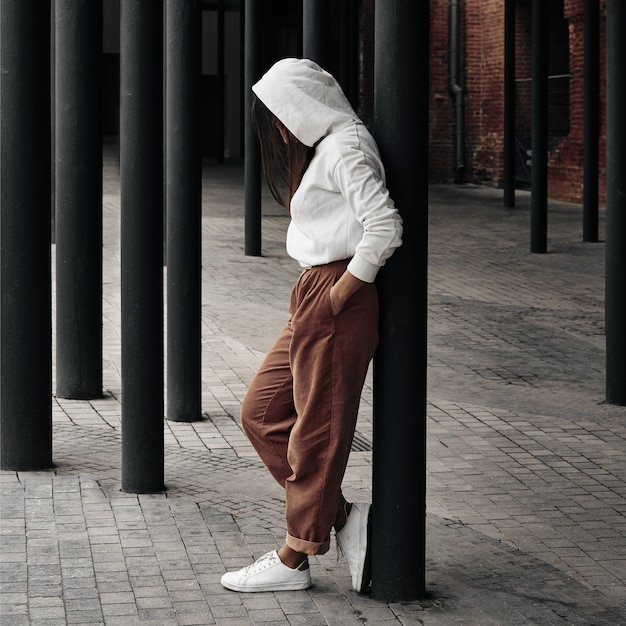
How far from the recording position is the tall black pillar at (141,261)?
554 cm

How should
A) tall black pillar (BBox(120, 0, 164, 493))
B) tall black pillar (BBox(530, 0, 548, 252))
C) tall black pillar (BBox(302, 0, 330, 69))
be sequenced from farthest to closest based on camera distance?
tall black pillar (BBox(530, 0, 548, 252)) → tall black pillar (BBox(302, 0, 330, 69)) → tall black pillar (BBox(120, 0, 164, 493))

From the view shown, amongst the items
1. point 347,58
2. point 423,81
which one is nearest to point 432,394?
point 423,81

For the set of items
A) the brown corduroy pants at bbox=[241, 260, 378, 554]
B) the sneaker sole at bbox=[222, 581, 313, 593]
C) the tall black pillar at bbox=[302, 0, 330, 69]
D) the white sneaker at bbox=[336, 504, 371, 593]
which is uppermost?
the tall black pillar at bbox=[302, 0, 330, 69]

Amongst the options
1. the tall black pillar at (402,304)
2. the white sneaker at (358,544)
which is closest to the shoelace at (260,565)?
the white sneaker at (358,544)

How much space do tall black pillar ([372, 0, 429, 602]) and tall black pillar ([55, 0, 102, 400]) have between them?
11.5ft

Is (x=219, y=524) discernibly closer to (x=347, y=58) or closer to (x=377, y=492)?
(x=377, y=492)

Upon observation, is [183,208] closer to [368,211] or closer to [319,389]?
[319,389]

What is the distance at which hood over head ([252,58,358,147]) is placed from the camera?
13.6 feet

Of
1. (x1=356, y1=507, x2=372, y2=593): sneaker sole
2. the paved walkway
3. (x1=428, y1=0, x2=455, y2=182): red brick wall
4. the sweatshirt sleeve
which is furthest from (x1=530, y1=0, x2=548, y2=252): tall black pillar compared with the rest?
(x1=428, y1=0, x2=455, y2=182): red brick wall

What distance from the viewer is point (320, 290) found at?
13.6 feet

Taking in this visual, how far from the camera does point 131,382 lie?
5637 millimetres

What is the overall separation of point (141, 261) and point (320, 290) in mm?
1643

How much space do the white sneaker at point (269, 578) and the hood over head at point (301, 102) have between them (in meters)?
1.43

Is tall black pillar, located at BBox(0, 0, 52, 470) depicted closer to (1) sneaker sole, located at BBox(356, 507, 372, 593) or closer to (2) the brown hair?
(2) the brown hair
